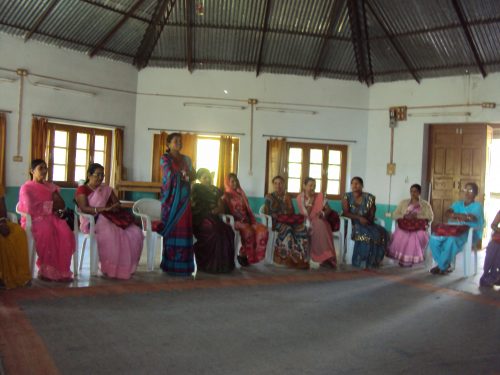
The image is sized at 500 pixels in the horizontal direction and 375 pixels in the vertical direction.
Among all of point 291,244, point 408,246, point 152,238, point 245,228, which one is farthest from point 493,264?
point 152,238

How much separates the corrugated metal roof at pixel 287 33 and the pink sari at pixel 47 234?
4.07 meters

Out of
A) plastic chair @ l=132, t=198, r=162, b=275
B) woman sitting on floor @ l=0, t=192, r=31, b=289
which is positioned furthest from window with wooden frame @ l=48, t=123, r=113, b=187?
woman sitting on floor @ l=0, t=192, r=31, b=289

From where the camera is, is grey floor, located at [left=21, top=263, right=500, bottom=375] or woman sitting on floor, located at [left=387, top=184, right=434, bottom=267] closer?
grey floor, located at [left=21, top=263, right=500, bottom=375]

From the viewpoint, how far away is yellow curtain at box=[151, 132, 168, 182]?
31.7 ft

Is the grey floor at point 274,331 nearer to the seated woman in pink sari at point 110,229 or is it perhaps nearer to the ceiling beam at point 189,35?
the seated woman in pink sari at point 110,229

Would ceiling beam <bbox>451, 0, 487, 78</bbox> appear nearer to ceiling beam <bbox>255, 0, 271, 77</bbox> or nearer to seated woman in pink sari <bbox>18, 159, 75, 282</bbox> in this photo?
ceiling beam <bbox>255, 0, 271, 77</bbox>

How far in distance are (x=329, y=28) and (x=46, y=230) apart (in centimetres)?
652

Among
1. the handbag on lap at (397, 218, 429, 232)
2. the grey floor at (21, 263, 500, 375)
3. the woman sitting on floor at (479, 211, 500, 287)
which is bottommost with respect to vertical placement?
the grey floor at (21, 263, 500, 375)

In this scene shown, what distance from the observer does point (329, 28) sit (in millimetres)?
9484

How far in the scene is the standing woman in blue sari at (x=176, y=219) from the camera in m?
5.59

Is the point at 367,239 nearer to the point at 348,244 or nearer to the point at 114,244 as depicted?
the point at 348,244

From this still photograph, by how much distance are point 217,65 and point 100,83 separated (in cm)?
218

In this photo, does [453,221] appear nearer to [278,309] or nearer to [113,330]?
[278,309]

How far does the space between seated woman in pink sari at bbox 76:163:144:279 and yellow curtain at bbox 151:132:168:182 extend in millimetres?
4093
